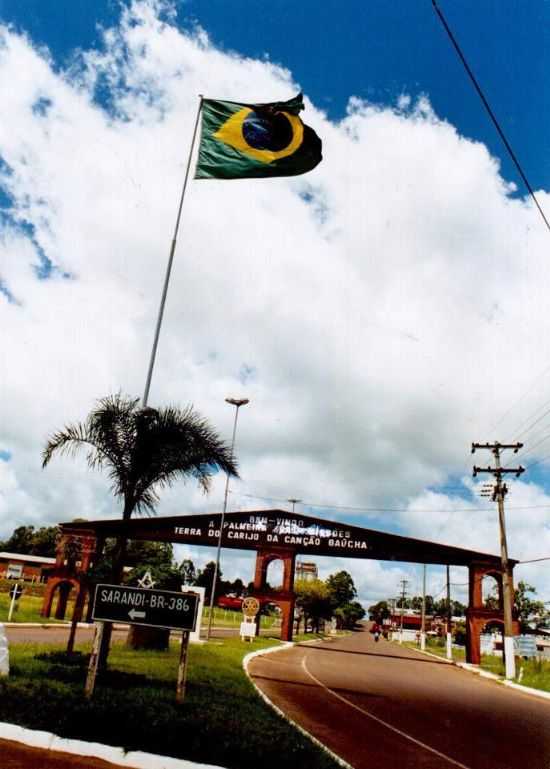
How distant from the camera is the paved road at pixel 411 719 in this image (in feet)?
25.2

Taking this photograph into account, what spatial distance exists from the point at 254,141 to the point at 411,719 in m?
11.5

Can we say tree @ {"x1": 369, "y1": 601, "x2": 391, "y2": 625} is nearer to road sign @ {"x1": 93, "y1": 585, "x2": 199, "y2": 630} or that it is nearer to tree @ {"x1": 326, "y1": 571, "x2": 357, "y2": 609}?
tree @ {"x1": 326, "y1": 571, "x2": 357, "y2": 609}

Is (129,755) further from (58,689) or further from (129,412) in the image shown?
(129,412)

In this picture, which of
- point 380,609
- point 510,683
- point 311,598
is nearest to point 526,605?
point 311,598

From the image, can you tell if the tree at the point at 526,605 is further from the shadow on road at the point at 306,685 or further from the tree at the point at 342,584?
the shadow on road at the point at 306,685

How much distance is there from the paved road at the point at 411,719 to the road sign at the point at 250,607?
12.5 meters

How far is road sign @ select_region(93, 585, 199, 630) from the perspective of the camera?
27.2ft

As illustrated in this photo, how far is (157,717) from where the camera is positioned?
6.77 meters

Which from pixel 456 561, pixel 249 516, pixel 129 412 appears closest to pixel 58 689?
pixel 129 412

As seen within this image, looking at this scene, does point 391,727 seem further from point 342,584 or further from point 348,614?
point 348,614

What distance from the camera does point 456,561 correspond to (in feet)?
114

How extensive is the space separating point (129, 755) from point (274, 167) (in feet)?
32.2

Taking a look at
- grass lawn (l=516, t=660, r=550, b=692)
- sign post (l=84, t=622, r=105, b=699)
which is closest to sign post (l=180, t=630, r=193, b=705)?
sign post (l=84, t=622, r=105, b=699)

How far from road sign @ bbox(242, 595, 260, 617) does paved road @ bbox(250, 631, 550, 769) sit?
12.5m
